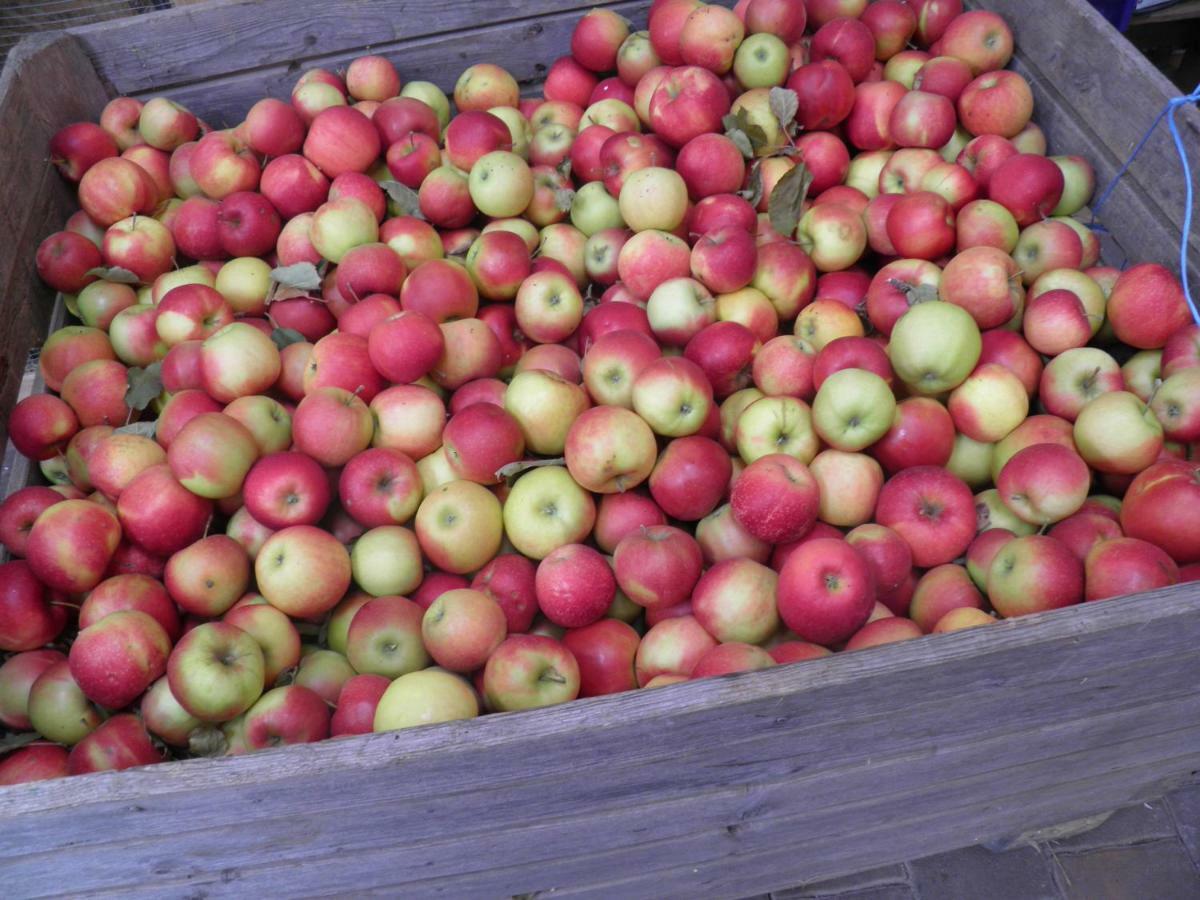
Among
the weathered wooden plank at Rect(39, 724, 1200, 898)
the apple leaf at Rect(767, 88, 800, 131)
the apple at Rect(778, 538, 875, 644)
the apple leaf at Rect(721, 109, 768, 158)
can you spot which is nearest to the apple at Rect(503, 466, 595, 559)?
the apple at Rect(778, 538, 875, 644)

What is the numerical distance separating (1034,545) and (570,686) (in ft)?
2.71

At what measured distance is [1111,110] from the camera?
203 centimetres

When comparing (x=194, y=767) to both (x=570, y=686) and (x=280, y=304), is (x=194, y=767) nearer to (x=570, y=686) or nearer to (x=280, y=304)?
(x=570, y=686)

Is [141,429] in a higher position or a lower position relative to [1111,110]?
lower

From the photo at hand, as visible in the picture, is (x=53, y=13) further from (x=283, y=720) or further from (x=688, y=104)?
(x=283, y=720)

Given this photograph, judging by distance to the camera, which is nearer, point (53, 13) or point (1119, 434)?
point (1119, 434)

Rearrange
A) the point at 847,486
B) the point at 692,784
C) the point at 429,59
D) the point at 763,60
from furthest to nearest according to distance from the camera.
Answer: the point at 429,59 < the point at 763,60 < the point at 847,486 < the point at 692,784

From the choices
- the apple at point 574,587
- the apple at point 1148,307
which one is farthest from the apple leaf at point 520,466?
the apple at point 1148,307

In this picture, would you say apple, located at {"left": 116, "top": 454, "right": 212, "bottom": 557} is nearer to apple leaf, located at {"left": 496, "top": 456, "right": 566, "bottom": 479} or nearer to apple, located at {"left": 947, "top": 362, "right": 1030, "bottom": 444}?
apple leaf, located at {"left": 496, "top": 456, "right": 566, "bottom": 479}

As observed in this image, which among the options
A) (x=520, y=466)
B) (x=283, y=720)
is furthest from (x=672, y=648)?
(x=283, y=720)

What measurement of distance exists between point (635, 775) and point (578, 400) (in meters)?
0.85

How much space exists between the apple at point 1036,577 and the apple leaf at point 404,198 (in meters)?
1.60

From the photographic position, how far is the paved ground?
2.03 m

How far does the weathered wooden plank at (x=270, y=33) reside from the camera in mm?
2459
